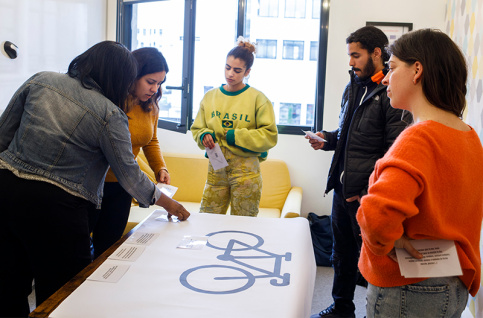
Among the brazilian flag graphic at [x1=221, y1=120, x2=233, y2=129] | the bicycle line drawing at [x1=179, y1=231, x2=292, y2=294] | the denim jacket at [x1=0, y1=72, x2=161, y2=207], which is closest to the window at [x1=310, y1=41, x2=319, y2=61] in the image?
the brazilian flag graphic at [x1=221, y1=120, x2=233, y2=129]

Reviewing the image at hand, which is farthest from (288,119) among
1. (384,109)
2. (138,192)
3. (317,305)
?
(138,192)

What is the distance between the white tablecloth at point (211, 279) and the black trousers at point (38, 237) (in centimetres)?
18

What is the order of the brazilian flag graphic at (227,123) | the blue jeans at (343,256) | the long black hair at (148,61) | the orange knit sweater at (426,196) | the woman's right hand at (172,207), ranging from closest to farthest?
the orange knit sweater at (426,196) → the woman's right hand at (172,207) → the long black hair at (148,61) → the blue jeans at (343,256) → the brazilian flag graphic at (227,123)

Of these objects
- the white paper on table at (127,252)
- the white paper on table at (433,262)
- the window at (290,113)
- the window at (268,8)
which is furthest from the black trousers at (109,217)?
the window at (268,8)

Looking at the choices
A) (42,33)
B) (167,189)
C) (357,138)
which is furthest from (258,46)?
(167,189)

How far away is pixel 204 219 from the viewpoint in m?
1.99

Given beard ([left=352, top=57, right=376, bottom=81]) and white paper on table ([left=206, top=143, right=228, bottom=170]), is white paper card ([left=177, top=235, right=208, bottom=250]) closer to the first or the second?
white paper on table ([left=206, top=143, right=228, bottom=170])

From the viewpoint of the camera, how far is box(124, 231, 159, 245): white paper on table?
1700mm

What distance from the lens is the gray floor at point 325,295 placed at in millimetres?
2773

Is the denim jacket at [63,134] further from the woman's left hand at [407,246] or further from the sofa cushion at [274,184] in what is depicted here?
the sofa cushion at [274,184]

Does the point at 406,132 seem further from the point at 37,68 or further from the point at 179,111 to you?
the point at 179,111

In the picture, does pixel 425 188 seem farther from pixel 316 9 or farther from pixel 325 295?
pixel 316 9

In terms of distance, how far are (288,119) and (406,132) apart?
9.94 feet

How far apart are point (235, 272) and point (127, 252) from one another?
0.40m
